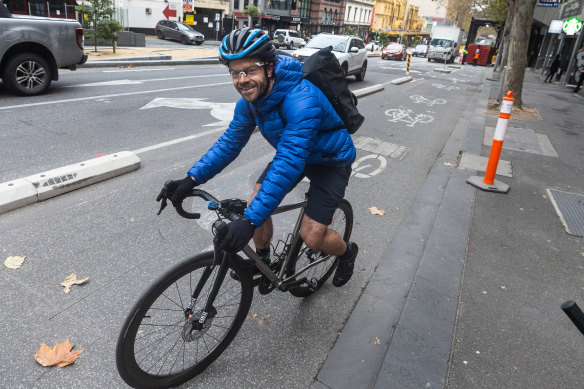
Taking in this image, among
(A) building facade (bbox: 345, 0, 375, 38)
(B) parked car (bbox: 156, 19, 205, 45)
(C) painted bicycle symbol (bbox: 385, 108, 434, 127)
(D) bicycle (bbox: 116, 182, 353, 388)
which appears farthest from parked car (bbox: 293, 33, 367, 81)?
(A) building facade (bbox: 345, 0, 375, 38)

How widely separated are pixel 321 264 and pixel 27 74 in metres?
8.61

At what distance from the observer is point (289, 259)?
279 cm

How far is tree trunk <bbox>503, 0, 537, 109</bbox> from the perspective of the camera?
12141 mm

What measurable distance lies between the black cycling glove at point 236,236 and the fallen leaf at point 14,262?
223 cm

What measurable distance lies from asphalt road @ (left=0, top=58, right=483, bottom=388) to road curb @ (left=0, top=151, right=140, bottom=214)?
0.39ft

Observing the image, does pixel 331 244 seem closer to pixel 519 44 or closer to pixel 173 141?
pixel 173 141

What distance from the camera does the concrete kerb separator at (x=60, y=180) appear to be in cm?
410

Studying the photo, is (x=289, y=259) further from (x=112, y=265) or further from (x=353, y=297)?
(x=112, y=265)

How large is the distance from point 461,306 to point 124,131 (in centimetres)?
601

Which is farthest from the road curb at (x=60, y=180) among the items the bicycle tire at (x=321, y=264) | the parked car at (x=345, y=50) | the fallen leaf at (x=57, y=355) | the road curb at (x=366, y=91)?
the parked car at (x=345, y=50)

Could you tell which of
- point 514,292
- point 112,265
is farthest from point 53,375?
point 514,292

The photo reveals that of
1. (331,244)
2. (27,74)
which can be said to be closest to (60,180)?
(331,244)

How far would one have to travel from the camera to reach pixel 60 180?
14.8ft

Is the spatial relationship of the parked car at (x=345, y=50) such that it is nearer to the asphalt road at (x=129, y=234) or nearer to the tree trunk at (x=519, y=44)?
the tree trunk at (x=519, y=44)
